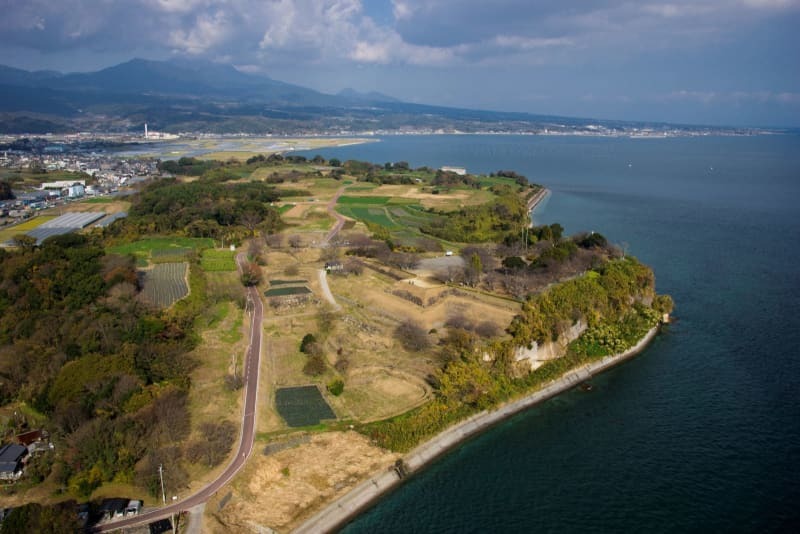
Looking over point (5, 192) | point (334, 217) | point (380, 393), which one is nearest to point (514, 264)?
point (380, 393)

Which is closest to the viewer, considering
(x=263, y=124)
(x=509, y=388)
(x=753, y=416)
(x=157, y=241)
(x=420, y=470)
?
(x=420, y=470)

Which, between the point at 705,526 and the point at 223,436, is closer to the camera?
the point at 705,526

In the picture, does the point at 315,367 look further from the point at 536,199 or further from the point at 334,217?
the point at 536,199

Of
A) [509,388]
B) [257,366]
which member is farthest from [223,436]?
[509,388]

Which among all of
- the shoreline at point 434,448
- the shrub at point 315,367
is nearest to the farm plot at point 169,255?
the shrub at point 315,367

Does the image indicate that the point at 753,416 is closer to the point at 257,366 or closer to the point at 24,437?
the point at 257,366

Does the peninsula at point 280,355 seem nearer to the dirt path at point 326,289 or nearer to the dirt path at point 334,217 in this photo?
the dirt path at point 326,289
